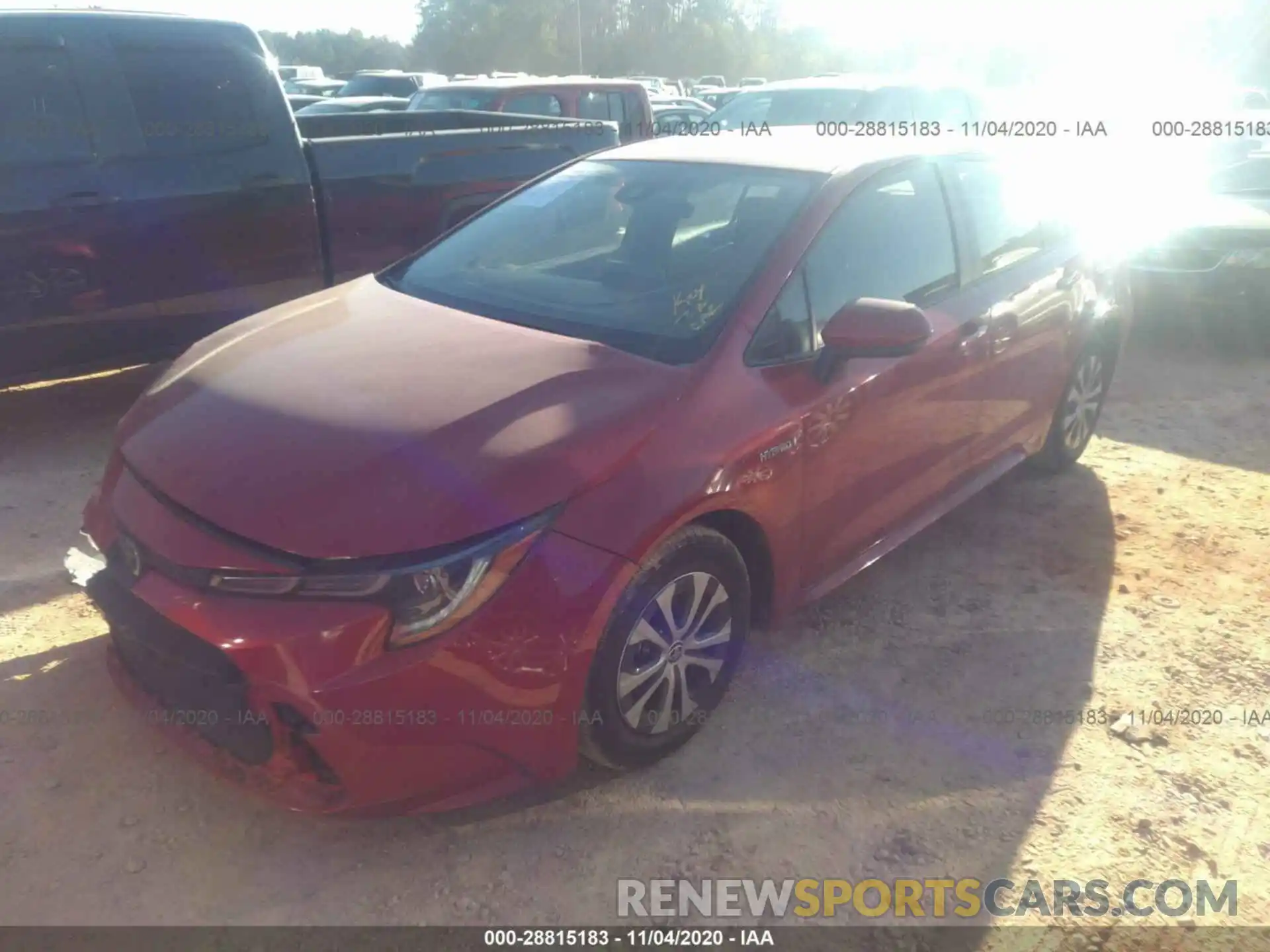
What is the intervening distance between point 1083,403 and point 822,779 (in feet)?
9.26

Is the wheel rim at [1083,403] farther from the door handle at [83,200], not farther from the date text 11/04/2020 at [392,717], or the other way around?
the door handle at [83,200]

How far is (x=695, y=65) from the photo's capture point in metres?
55.6

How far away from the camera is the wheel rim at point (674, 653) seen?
2547 millimetres

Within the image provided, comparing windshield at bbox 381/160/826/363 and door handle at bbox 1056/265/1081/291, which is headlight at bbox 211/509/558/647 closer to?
windshield at bbox 381/160/826/363

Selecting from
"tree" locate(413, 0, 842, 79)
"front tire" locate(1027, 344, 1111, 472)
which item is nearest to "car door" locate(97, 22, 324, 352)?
"front tire" locate(1027, 344, 1111, 472)

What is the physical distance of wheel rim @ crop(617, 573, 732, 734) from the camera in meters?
2.55

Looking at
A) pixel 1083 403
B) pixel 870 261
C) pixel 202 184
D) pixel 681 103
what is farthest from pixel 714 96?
pixel 870 261

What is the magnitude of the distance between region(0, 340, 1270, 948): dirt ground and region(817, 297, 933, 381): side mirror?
112 cm

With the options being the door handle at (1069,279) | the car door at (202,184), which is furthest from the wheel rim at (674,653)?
the car door at (202,184)

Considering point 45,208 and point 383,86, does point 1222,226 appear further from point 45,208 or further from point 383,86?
point 383,86

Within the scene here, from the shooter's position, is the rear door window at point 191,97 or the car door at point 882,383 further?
the rear door window at point 191,97

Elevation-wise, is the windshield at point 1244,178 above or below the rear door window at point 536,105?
below

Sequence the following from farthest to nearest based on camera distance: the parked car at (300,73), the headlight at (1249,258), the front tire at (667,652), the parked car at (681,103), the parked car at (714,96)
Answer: the parked car at (300,73)
the parked car at (714,96)
the parked car at (681,103)
the headlight at (1249,258)
the front tire at (667,652)

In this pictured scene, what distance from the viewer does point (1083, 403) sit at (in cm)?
474
